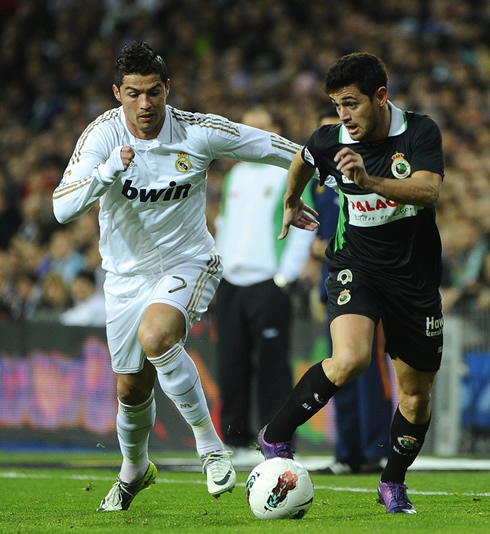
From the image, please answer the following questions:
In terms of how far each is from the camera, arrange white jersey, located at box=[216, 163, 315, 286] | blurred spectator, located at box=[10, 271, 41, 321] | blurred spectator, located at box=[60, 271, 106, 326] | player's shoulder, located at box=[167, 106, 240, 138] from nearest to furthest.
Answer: player's shoulder, located at box=[167, 106, 240, 138] → white jersey, located at box=[216, 163, 315, 286] → blurred spectator, located at box=[60, 271, 106, 326] → blurred spectator, located at box=[10, 271, 41, 321]

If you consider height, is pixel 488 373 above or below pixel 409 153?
below

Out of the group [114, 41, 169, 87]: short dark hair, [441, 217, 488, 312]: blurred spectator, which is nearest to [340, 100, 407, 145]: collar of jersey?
[114, 41, 169, 87]: short dark hair

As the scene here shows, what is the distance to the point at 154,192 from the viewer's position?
18.6 ft

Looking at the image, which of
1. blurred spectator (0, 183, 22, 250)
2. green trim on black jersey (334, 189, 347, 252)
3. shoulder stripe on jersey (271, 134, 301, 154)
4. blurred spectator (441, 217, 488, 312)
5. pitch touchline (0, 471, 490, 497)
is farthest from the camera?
blurred spectator (0, 183, 22, 250)

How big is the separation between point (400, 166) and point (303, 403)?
1.21 m

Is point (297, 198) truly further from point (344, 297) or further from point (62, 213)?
point (62, 213)

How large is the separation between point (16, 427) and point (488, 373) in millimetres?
5295

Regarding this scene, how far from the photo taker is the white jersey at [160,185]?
5.65 metres

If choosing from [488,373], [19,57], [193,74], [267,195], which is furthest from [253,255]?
[19,57]

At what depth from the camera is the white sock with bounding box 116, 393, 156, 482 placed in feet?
18.8

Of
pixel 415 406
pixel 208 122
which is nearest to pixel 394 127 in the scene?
pixel 208 122

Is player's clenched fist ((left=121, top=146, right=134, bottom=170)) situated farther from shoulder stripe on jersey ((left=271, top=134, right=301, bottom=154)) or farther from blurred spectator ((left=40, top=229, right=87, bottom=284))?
blurred spectator ((left=40, top=229, right=87, bottom=284))

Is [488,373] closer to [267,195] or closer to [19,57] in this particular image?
[267,195]

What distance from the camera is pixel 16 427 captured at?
475 inches
